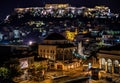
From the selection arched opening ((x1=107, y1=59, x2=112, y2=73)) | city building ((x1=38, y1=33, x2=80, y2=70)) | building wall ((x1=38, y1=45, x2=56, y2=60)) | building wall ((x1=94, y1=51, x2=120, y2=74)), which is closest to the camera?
building wall ((x1=94, y1=51, x2=120, y2=74))

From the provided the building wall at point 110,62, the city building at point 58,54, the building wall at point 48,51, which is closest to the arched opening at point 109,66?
the building wall at point 110,62

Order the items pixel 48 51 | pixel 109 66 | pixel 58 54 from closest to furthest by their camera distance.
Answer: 1. pixel 109 66
2. pixel 58 54
3. pixel 48 51

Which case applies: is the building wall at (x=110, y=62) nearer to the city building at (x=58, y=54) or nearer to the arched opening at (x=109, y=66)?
the arched opening at (x=109, y=66)

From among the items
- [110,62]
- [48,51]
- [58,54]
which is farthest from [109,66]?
[48,51]

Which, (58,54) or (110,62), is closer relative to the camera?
(110,62)

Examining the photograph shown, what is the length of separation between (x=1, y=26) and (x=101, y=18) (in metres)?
42.3

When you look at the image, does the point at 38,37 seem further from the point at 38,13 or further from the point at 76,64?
the point at 76,64

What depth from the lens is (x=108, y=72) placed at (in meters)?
41.7

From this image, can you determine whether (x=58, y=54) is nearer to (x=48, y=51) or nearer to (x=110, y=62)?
(x=48, y=51)

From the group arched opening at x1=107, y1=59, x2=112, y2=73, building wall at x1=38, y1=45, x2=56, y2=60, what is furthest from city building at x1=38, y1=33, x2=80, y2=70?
arched opening at x1=107, y1=59, x2=112, y2=73

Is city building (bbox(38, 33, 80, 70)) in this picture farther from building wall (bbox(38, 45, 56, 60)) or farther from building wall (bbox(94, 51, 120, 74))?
building wall (bbox(94, 51, 120, 74))

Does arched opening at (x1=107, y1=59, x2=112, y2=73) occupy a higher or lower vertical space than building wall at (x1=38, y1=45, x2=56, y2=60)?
lower

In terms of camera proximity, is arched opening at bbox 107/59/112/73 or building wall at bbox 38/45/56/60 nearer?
arched opening at bbox 107/59/112/73

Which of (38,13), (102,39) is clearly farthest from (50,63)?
(38,13)
